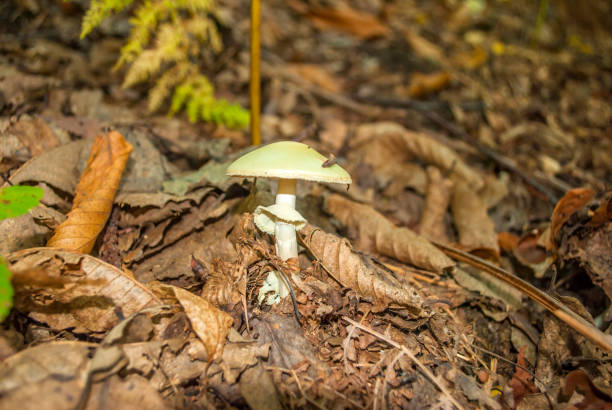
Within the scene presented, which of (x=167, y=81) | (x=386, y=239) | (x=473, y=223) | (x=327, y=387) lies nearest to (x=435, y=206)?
(x=473, y=223)

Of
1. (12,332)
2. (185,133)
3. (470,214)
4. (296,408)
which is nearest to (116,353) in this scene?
(12,332)

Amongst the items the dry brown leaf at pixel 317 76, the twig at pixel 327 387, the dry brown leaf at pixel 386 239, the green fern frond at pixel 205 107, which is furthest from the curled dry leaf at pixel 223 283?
the dry brown leaf at pixel 317 76

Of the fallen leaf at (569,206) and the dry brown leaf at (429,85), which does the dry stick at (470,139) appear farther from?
the fallen leaf at (569,206)

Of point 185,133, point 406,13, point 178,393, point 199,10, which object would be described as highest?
point 406,13

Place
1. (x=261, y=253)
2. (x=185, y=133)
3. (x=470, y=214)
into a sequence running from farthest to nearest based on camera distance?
(x=185, y=133), (x=470, y=214), (x=261, y=253)

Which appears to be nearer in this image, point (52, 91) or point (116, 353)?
point (116, 353)

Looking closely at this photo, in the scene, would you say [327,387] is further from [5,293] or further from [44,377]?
[5,293]

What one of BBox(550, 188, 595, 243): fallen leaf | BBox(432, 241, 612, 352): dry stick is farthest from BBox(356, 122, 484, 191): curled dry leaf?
BBox(432, 241, 612, 352): dry stick

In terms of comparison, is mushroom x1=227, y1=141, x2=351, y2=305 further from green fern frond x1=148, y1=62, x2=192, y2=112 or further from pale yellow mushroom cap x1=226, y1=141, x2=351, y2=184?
green fern frond x1=148, y1=62, x2=192, y2=112

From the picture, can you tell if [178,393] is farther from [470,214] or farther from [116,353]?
[470,214]
